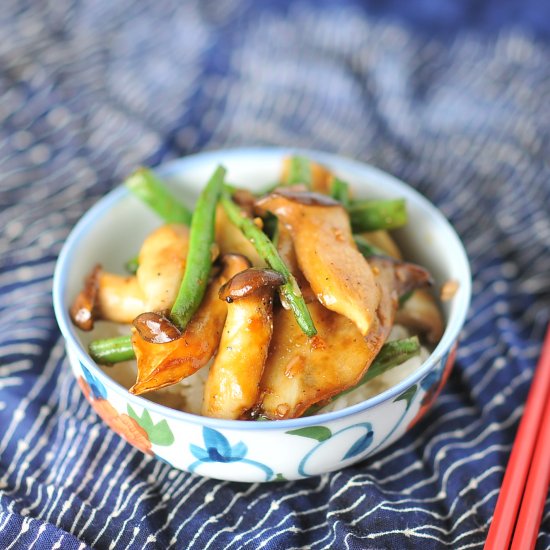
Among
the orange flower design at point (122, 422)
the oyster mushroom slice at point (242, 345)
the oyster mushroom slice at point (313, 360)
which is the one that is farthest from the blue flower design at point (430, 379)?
the orange flower design at point (122, 422)

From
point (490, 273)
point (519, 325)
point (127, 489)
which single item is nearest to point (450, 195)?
point (490, 273)

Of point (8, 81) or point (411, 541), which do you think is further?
point (8, 81)

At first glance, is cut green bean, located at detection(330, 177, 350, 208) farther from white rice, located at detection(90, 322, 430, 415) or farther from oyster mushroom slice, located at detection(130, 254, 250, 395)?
oyster mushroom slice, located at detection(130, 254, 250, 395)

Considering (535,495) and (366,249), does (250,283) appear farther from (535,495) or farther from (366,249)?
(535,495)

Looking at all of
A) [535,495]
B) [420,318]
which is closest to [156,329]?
[420,318]

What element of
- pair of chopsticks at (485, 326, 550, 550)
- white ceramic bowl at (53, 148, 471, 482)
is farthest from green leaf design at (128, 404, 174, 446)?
pair of chopsticks at (485, 326, 550, 550)

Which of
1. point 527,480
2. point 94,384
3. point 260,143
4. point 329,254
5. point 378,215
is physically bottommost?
point 527,480

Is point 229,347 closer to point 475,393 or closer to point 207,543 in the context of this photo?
point 207,543
